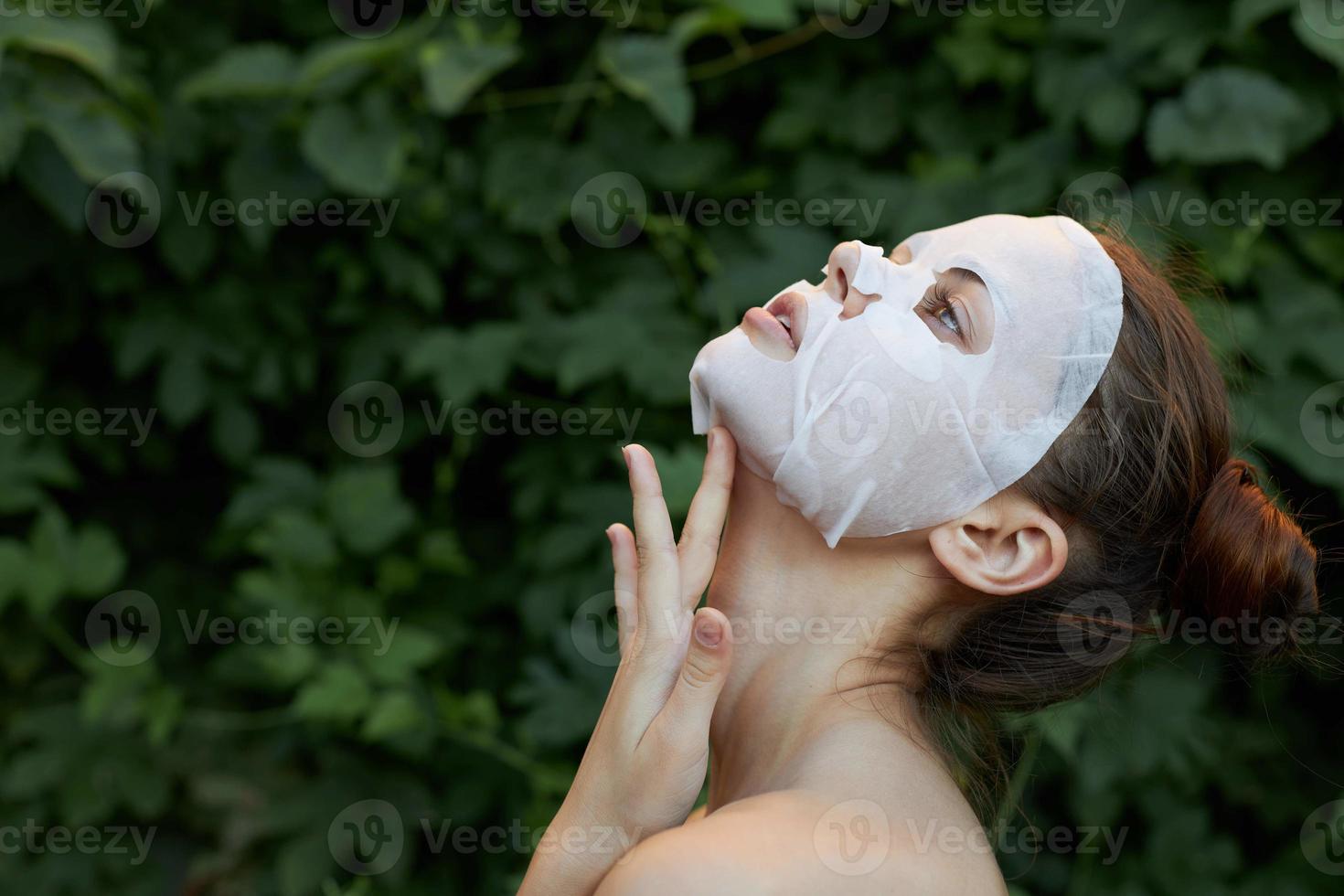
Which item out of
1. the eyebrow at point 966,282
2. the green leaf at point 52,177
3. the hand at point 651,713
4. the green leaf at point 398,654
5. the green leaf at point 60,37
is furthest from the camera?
the green leaf at point 398,654

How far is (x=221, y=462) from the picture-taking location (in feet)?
9.98

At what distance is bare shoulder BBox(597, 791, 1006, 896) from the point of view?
105 cm

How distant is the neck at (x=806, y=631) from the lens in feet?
4.39

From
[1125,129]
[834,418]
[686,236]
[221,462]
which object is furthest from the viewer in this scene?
[221,462]

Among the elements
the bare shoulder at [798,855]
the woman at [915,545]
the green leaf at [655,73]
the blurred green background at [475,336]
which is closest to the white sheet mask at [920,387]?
the woman at [915,545]

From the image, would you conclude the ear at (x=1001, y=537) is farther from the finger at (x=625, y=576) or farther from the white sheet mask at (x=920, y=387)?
the finger at (x=625, y=576)

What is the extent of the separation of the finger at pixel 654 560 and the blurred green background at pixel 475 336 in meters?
1.13

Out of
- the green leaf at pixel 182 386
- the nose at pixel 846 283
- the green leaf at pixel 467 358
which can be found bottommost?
the green leaf at pixel 182 386

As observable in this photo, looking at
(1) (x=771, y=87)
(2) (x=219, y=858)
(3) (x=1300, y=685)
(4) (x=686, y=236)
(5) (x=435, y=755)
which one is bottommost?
(2) (x=219, y=858)

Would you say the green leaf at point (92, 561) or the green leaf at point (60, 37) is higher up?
the green leaf at point (60, 37)

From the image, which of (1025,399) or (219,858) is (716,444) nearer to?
(1025,399)

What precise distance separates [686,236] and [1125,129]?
0.93 m

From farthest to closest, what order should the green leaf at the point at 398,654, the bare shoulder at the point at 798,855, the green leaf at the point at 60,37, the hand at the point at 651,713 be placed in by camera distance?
the green leaf at the point at 398,654 → the green leaf at the point at 60,37 → the hand at the point at 651,713 → the bare shoulder at the point at 798,855

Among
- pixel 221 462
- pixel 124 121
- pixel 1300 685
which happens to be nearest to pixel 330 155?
pixel 124 121
